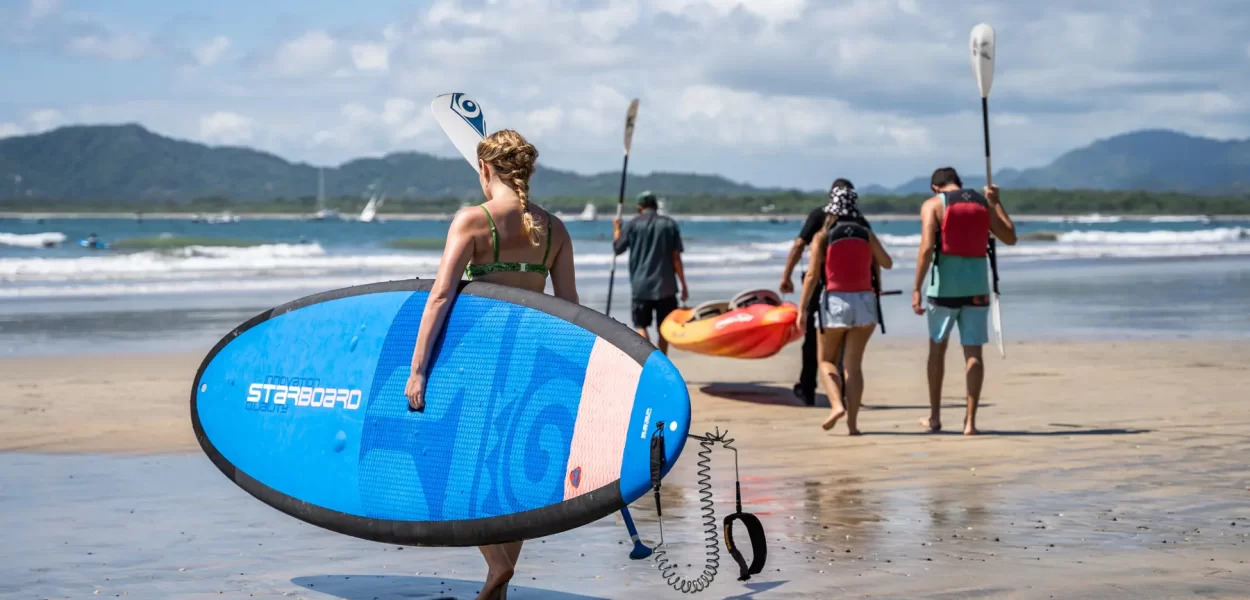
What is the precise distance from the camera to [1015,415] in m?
8.21

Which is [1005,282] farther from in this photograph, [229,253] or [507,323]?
[229,253]

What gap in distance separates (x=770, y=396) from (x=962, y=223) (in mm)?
2522

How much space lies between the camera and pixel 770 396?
30.8ft

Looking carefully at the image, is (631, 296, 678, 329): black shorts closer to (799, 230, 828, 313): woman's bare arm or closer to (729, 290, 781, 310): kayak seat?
(729, 290, 781, 310): kayak seat

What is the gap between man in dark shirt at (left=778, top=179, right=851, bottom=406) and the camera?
7.73 m

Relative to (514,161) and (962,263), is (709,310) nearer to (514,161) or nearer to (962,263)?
(962,263)

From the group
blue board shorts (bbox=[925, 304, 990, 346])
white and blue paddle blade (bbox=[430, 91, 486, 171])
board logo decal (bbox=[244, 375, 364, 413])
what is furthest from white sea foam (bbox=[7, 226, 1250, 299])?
board logo decal (bbox=[244, 375, 364, 413])

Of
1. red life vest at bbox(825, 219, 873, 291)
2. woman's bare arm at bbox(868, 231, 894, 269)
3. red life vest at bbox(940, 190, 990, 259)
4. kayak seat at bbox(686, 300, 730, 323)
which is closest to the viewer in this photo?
red life vest at bbox(940, 190, 990, 259)

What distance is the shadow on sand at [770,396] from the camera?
8789mm

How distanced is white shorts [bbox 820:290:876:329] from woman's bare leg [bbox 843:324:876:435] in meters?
0.06

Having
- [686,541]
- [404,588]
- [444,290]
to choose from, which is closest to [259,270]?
[686,541]

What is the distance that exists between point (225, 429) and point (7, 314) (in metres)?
13.6

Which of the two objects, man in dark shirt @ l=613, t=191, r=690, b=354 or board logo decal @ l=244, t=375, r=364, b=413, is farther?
man in dark shirt @ l=613, t=191, r=690, b=354

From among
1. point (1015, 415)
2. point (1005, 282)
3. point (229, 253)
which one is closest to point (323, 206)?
point (229, 253)
